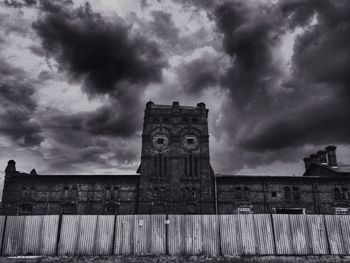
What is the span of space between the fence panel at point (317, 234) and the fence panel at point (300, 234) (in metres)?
0.29

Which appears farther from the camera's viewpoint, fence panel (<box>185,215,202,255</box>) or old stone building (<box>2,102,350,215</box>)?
old stone building (<box>2,102,350,215</box>)

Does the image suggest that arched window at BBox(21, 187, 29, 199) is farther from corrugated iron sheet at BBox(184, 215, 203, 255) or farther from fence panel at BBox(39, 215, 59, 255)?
corrugated iron sheet at BBox(184, 215, 203, 255)

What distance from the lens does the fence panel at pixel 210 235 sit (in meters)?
19.7

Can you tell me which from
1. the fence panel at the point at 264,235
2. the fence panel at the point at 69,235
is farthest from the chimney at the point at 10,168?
the fence panel at the point at 264,235

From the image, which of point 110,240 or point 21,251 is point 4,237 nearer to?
point 21,251

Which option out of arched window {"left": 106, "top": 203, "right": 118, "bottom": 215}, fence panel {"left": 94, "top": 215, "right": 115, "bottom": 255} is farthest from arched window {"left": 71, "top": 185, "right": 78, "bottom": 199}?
fence panel {"left": 94, "top": 215, "right": 115, "bottom": 255}

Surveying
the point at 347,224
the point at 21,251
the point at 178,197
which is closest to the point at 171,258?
the point at 21,251

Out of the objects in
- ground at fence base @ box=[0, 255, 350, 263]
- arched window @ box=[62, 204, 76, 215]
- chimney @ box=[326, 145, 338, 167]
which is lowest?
ground at fence base @ box=[0, 255, 350, 263]

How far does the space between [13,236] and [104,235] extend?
538 cm

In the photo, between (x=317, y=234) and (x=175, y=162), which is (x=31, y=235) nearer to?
(x=175, y=162)

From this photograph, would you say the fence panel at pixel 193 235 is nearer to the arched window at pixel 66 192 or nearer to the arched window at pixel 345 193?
the arched window at pixel 66 192

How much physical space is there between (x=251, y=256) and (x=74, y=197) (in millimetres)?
19400

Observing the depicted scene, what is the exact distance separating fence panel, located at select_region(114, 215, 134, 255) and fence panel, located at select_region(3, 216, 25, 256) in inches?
222

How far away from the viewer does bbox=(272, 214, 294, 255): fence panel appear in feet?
64.8
